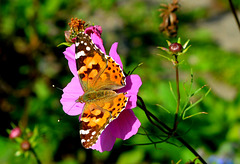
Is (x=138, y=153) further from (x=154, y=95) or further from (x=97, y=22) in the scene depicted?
(x=97, y=22)

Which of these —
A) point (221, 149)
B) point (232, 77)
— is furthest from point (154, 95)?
point (232, 77)

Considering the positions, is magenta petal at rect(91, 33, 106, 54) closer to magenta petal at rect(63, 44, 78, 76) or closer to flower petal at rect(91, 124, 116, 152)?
magenta petal at rect(63, 44, 78, 76)

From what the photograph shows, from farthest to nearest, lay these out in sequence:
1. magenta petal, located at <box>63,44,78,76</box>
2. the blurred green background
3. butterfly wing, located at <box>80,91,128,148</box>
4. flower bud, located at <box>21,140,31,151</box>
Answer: the blurred green background
flower bud, located at <box>21,140,31,151</box>
magenta petal, located at <box>63,44,78,76</box>
butterfly wing, located at <box>80,91,128,148</box>

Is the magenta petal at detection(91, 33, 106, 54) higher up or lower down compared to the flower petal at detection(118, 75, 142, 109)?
higher up

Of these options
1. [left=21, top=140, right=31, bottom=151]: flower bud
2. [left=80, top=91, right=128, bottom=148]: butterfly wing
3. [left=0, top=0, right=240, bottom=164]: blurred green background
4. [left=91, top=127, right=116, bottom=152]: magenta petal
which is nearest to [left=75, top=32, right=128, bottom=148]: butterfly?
[left=80, top=91, right=128, bottom=148]: butterfly wing

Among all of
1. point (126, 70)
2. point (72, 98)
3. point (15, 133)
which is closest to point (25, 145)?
point (15, 133)

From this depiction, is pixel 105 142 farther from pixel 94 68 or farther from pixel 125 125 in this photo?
pixel 94 68
